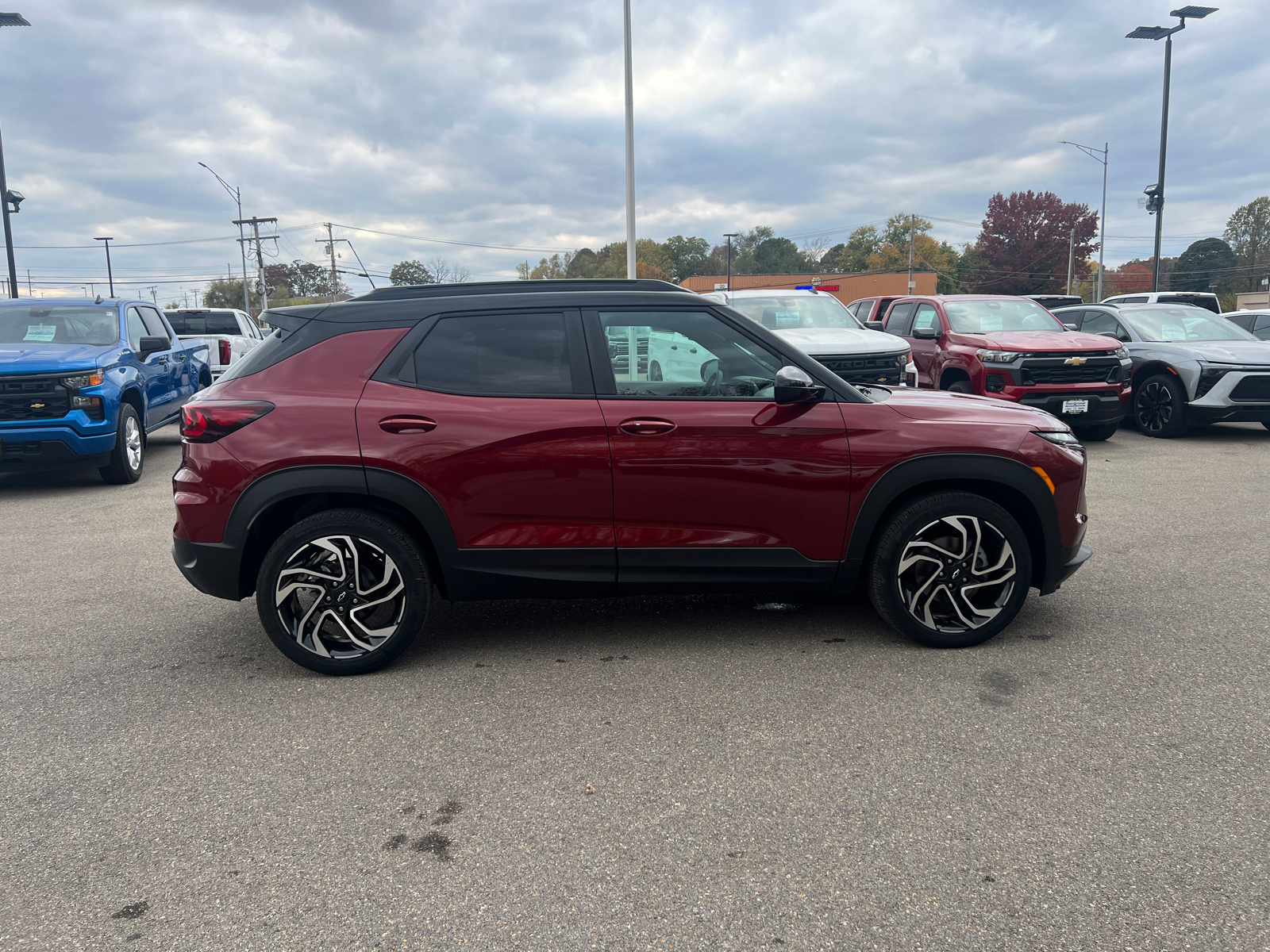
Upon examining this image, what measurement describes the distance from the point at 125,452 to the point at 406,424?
22.0 feet

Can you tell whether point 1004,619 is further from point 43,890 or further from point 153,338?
point 153,338

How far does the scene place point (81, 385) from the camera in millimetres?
8492

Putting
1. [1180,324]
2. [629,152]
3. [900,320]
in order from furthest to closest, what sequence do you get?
[629,152] → [900,320] → [1180,324]

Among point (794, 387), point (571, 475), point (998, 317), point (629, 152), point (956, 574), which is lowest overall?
point (956, 574)

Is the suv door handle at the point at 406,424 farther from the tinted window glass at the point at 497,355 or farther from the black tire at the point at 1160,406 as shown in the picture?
the black tire at the point at 1160,406

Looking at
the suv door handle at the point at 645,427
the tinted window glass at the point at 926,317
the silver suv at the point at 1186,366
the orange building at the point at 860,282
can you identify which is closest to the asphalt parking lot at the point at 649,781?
the suv door handle at the point at 645,427

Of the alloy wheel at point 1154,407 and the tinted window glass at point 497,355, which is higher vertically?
the tinted window glass at point 497,355

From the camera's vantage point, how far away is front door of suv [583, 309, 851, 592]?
393 cm

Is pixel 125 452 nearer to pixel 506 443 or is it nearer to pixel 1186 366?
pixel 506 443

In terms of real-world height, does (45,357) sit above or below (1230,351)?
above

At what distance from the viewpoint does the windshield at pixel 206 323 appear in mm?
19688

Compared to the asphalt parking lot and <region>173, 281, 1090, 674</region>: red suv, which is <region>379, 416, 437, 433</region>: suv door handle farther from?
the asphalt parking lot

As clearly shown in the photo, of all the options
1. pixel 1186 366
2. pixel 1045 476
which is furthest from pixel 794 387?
pixel 1186 366

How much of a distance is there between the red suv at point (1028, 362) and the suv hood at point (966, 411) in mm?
5870
